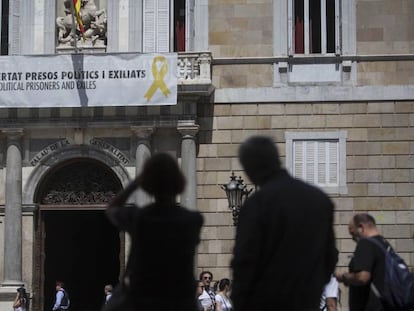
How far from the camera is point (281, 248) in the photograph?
706 cm

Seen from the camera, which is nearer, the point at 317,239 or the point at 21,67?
the point at 317,239

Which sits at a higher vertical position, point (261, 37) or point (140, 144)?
point (261, 37)

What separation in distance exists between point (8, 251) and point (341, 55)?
9880 millimetres

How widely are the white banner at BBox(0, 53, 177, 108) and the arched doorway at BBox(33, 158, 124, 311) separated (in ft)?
6.23

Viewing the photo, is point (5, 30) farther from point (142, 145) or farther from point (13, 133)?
point (142, 145)

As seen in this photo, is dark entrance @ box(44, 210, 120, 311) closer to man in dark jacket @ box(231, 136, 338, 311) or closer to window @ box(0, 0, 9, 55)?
window @ box(0, 0, 9, 55)

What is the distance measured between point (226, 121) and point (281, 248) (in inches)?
794

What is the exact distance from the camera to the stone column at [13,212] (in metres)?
26.9

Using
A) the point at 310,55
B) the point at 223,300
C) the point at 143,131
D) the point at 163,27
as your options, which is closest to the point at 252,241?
the point at 223,300

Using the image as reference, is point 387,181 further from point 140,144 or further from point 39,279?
point 39,279

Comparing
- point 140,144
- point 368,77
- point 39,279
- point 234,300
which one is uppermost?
point 368,77

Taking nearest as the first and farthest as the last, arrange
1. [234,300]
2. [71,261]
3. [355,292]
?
[234,300] < [355,292] < [71,261]

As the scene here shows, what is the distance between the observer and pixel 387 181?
26484 mm

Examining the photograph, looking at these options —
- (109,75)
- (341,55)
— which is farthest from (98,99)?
(341,55)
